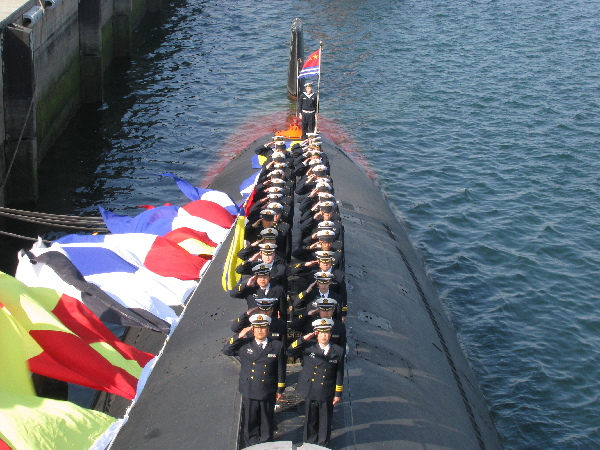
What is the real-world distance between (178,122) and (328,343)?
2753cm

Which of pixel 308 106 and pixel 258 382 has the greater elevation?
pixel 258 382

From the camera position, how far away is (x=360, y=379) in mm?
12789

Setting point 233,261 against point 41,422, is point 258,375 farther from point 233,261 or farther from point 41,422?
point 233,261

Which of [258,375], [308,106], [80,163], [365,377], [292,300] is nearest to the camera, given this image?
[258,375]

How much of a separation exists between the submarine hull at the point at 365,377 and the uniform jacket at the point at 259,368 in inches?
28.1

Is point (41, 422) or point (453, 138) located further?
point (453, 138)

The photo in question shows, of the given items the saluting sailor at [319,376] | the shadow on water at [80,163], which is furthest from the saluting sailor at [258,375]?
the shadow on water at [80,163]

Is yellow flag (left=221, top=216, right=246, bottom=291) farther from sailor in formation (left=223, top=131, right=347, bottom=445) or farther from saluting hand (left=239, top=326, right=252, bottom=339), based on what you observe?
saluting hand (left=239, top=326, right=252, bottom=339)

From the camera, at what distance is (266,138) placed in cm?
2858

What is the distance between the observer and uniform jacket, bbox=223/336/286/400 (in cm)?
1084

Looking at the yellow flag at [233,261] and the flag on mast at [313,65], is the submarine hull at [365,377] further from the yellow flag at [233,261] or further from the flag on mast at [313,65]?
the flag on mast at [313,65]

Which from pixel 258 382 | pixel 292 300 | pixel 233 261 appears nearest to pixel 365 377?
pixel 292 300

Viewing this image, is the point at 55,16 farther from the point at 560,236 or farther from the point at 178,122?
the point at 560,236

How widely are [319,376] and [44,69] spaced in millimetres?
22624
